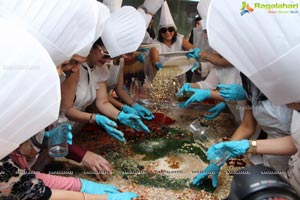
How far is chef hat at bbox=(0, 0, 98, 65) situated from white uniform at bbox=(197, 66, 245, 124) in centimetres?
105

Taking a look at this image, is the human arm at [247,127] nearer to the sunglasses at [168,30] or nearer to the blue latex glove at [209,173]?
the blue latex glove at [209,173]

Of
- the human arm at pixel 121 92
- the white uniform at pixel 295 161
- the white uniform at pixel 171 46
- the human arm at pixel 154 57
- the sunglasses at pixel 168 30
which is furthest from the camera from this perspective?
the sunglasses at pixel 168 30

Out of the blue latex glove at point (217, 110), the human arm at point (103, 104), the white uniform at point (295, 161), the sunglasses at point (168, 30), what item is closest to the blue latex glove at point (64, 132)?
the human arm at point (103, 104)

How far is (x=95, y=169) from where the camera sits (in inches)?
56.0

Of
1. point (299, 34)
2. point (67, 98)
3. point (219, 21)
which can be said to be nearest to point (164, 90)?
point (67, 98)

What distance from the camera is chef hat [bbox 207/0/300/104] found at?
87 cm

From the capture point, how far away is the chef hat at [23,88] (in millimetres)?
698

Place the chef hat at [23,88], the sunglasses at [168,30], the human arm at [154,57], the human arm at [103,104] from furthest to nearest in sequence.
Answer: the sunglasses at [168,30] → the human arm at [154,57] → the human arm at [103,104] → the chef hat at [23,88]

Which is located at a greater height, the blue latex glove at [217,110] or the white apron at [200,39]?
the white apron at [200,39]

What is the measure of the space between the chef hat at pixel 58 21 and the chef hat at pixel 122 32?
475 millimetres

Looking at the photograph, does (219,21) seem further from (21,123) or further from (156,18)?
(156,18)

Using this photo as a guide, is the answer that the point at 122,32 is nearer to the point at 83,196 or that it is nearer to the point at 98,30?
the point at 98,30

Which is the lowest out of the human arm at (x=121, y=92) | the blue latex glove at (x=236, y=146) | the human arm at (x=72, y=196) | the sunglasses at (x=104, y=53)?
the human arm at (x=121, y=92)

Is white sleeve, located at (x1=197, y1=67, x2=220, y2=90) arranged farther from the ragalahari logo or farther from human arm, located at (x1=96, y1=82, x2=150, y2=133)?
the ragalahari logo
